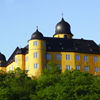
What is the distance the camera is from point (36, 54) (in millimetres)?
85375

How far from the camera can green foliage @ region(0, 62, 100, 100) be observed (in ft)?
209

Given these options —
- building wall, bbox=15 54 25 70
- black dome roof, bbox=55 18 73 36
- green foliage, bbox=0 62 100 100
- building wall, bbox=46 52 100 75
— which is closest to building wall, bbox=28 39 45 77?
building wall, bbox=46 52 100 75

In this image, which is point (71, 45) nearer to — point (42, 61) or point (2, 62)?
point (42, 61)

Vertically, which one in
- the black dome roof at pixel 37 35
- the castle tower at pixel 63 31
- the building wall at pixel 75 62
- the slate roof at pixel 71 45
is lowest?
the building wall at pixel 75 62

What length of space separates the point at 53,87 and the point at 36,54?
65.9 feet

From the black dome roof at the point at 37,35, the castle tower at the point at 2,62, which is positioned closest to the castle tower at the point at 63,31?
the black dome roof at the point at 37,35

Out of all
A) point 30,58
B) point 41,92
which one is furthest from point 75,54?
point 41,92

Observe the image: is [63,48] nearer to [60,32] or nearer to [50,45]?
[50,45]

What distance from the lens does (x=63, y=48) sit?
88.7 m

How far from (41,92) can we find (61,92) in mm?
3491

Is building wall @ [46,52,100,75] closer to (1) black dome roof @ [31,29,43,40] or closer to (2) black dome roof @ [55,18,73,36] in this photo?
(1) black dome roof @ [31,29,43,40]

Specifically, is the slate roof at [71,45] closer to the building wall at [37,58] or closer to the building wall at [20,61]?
the building wall at [37,58]

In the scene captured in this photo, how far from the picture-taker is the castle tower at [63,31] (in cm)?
9644

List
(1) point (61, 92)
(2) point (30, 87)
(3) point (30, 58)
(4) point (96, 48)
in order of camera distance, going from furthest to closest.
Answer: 1. (4) point (96, 48)
2. (3) point (30, 58)
3. (2) point (30, 87)
4. (1) point (61, 92)
